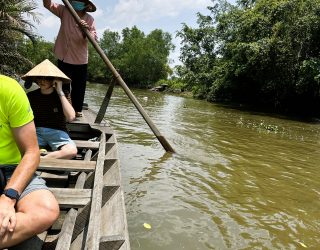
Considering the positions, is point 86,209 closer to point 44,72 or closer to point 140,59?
point 44,72

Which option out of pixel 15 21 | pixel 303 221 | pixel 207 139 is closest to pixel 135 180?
pixel 303 221

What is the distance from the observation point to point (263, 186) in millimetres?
5273

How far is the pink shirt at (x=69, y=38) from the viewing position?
560 centimetres

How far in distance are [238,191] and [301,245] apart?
1485 millimetres

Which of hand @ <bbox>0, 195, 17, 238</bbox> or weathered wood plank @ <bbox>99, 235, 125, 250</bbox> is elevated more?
hand @ <bbox>0, 195, 17, 238</bbox>

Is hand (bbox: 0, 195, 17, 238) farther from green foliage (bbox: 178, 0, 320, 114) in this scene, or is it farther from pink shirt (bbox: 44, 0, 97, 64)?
green foliage (bbox: 178, 0, 320, 114)

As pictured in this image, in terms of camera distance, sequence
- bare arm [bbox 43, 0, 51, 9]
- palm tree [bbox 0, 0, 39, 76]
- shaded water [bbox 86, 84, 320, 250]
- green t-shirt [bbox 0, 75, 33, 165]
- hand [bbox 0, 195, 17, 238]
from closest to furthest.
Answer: hand [bbox 0, 195, 17, 238]
green t-shirt [bbox 0, 75, 33, 165]
shaded water [bbox 86, 84, 320, 250]
bare arm [bbox 43, 0, 51, 9]
palm tree [bbox 0, 0, 39, 76]

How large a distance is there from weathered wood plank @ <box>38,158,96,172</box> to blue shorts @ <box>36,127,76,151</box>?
62 centimetres

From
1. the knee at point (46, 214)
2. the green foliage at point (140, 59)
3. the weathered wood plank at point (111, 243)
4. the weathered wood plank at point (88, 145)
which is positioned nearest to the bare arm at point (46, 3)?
the weathered wood plank at point (88, 145)

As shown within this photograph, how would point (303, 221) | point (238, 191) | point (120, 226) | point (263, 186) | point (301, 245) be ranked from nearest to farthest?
point (120, 226) < point (301, 245) < point (303, 221) < point (238, 191) < point (263, 186)

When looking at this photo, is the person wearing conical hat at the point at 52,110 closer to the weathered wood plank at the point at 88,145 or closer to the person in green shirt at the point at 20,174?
the weathered wood plank at the point at 88,145

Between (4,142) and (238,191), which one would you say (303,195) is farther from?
(4,142)

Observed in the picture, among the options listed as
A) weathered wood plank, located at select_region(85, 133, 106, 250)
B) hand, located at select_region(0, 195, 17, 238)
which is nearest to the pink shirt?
weathered wood plank, located at select_region(85, 133, 106, 250)

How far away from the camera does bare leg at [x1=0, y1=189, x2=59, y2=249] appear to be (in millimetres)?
1991
